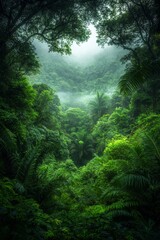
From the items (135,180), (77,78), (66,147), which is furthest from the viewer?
(77,78)

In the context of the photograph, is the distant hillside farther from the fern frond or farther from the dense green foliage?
the fern frond

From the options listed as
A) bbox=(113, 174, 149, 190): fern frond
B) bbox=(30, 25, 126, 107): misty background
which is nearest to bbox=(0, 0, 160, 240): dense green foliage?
bbox=(113, 174, 149, 190): fern frond

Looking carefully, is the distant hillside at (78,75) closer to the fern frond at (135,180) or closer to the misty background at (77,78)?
the misty background at (77,78)

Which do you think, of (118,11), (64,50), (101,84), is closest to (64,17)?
(64,50)

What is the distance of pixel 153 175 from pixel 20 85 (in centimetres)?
663

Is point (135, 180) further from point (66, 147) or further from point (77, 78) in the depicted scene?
point (77, 78)

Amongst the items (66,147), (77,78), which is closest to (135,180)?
(66,147)

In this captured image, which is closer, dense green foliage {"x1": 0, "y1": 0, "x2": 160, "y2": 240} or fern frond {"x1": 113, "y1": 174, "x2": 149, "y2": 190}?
dense green foliage {"x1": 0, "y1": 0, "x2": 160, "y2": 240}

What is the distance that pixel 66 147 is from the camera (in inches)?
416

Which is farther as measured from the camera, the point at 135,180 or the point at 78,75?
the point at 78,75

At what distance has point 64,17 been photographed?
31.3 ft

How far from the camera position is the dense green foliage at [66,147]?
246 cm

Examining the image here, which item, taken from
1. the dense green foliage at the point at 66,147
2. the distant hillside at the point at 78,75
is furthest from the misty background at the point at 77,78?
the dense green foliage at the point at 66,147

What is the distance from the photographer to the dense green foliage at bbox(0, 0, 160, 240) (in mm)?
2463
